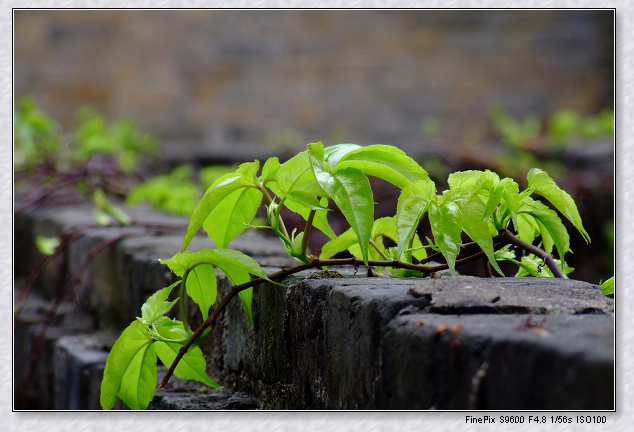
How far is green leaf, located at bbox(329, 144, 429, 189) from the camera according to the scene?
2.67 feet

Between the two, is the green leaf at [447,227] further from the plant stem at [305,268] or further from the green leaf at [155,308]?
the green leaf at [155,308]

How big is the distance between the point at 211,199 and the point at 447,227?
0.31 metres

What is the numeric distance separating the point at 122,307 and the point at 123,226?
37cm

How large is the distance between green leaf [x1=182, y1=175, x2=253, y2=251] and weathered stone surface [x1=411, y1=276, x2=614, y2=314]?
0.28 meters

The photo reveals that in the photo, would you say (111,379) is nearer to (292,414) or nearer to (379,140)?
(292,414)

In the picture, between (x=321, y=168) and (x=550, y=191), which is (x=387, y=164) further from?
(x=550, y=191)

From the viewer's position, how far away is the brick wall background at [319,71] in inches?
202

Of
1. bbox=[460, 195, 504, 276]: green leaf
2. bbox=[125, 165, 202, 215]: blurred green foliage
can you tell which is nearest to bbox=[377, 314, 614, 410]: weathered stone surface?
bbox=[460, 195, 504, 276]: green leaf

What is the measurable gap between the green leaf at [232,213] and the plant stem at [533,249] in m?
0.34

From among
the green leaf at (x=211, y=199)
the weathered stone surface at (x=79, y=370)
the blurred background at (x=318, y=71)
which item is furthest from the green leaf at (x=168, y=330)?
the blurred background at (x=318, y=71)

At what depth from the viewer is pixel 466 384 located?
1.99ft

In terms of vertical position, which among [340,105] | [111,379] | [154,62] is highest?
[154,62]

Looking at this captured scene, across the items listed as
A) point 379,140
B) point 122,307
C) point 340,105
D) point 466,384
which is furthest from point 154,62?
point 466,384

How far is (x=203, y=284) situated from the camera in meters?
0.91
